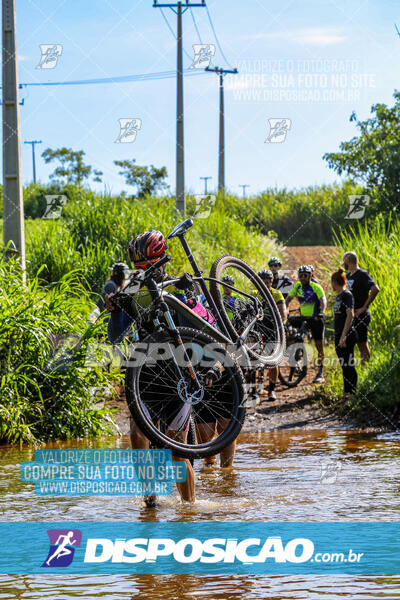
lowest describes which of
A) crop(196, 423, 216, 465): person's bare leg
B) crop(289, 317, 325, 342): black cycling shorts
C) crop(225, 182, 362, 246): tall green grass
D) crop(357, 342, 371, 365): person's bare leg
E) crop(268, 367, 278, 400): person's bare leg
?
crop(268, 367, 278, 400): person's bare leg

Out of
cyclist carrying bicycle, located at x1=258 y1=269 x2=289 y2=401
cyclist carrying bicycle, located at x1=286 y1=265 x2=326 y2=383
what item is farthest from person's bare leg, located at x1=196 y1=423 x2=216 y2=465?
cyclist carrying bicycle, located at x1=286 y1=265 x2=326 y2=383

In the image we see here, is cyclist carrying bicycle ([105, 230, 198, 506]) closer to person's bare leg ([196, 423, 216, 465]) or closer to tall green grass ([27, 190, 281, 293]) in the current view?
person's bare leg ([196, 423, 216, 465])

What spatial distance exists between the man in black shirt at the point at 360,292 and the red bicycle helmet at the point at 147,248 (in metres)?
6.95

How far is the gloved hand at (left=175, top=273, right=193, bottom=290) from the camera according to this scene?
612 cm

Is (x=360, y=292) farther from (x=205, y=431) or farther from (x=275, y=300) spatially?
(x=205, y=431)

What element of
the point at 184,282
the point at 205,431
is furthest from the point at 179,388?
the point at 205,431

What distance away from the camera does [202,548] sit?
638 cm

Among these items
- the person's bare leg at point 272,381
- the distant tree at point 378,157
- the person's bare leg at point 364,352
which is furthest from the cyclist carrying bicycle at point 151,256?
the distant tree at point 378,157

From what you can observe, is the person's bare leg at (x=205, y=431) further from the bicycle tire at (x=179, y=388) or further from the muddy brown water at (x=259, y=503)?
the muddy brown water at (x=259, y=503)

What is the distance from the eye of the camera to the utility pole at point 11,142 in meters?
11.6

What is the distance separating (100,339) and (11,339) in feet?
4.79

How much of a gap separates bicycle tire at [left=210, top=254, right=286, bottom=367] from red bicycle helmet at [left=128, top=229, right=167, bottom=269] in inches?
27.7

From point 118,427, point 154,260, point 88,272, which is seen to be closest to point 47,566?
point 154,260

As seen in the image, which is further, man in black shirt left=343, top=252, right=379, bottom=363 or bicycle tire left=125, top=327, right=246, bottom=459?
man in black shirt left=343, top=252, right=379, bottom=363
